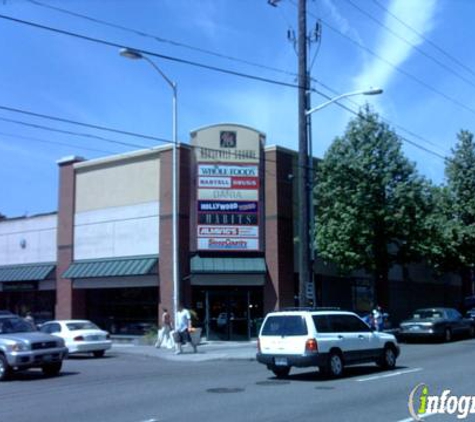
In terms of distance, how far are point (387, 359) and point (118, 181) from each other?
18.5 metres

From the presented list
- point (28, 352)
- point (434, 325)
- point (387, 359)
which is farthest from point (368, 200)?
point (28, 352)

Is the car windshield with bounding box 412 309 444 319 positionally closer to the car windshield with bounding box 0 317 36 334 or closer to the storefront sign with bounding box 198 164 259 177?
the storefront sign with bounding box 198 164 259 177

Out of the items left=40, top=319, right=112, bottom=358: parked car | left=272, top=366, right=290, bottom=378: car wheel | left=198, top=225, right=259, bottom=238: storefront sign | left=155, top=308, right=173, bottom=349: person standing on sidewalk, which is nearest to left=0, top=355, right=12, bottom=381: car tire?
left=40, top=319, right=112, bottom=358: parked car

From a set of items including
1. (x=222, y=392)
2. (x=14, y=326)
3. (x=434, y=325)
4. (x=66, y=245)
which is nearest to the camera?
(x=222, y=392)

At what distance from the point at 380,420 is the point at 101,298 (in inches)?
982

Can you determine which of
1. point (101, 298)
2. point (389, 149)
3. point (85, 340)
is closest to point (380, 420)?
point (85, 340)

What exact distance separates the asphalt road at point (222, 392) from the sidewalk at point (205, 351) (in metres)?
2.32

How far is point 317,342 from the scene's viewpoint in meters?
15.1

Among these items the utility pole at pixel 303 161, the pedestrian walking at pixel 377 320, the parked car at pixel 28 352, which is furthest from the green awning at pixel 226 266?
the parked car at pixel 28 352

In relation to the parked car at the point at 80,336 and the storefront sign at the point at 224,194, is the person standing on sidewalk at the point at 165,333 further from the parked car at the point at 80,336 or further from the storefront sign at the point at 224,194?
the storefront sign at the point at 224,194

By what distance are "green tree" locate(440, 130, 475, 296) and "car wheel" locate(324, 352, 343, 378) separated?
19.2m

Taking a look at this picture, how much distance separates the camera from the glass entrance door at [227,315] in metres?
29.5

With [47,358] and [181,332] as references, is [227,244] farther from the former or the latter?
[47,358]

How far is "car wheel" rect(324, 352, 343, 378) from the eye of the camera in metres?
15.2
